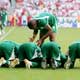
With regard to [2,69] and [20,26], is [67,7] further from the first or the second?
[2,69]

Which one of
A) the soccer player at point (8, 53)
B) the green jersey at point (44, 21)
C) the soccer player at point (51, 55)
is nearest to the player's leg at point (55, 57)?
the soccer player at point (51, 55)

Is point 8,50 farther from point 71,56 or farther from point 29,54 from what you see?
point 71,56

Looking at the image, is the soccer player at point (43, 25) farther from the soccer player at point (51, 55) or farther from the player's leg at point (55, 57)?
the player's leg at point (55, 57)

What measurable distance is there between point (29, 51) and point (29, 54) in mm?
76

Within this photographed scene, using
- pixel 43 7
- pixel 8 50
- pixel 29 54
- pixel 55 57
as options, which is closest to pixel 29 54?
pixel 29 54

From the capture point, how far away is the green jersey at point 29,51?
35.4 ft

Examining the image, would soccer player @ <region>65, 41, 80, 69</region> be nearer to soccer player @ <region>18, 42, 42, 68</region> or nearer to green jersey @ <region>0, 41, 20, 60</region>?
soccer player @ <region>18, 42, 42, 68</region>

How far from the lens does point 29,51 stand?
35.3 ft

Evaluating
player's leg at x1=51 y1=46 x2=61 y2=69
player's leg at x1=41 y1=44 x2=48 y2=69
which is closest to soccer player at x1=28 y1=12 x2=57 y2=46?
player's leg at x1=41 y1=44 x2=48 y2=69

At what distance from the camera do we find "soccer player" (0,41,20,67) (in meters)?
10.9

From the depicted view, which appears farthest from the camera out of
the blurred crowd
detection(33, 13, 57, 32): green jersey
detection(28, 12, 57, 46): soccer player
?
the blurred crowd

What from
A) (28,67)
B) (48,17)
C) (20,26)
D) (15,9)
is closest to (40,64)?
(28,67)

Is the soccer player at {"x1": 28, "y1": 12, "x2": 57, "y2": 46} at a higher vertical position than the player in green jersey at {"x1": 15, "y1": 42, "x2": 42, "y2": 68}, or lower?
higher

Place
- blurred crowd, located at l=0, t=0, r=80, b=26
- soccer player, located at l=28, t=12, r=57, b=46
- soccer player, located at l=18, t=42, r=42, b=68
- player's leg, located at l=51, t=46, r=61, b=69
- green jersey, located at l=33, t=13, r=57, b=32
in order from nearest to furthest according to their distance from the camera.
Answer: player's leg, located at l=51, t=46, r=61, b=69, soccer player, located at l=18, t=42, r=42, b=68, soccer player, located at l=28, t=12, r=57, b=46, green jersey, located at l=33, t=13, r=57, b=32, blurred crowd, located at l=0, t=0, r=80, b=26
